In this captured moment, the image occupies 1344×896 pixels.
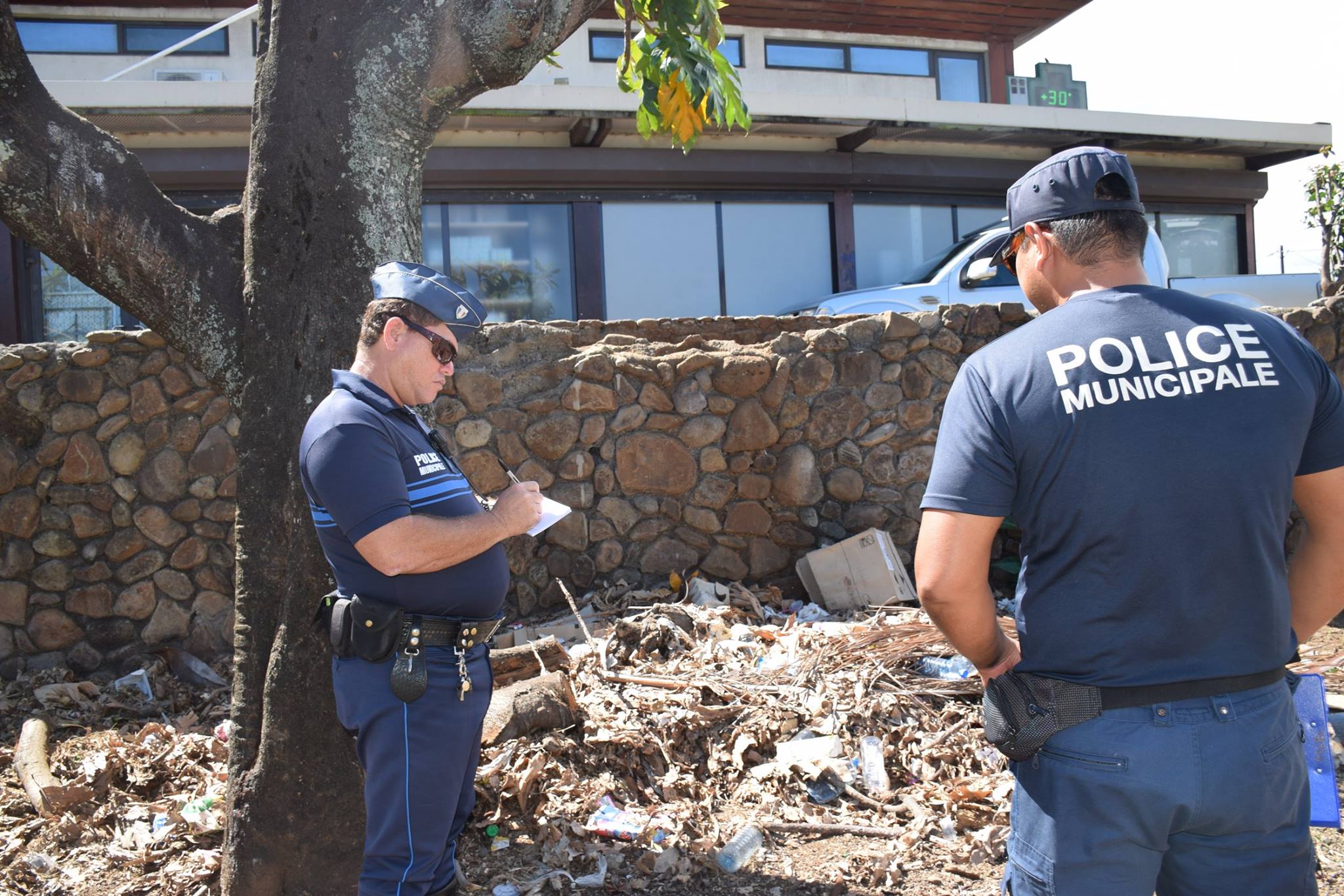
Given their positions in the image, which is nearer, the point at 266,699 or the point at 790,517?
the point at 266,699

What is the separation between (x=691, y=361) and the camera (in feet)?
22.5

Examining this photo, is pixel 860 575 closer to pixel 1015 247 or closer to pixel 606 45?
pixel 1015 247

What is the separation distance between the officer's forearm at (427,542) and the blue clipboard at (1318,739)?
6.06 ft

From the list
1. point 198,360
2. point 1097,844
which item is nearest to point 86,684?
point 198,360

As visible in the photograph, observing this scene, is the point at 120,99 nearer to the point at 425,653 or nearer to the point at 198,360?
the point at 198,360

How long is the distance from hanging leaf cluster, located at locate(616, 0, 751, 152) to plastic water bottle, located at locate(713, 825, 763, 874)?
9.58ft

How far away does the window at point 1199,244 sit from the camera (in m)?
14.2

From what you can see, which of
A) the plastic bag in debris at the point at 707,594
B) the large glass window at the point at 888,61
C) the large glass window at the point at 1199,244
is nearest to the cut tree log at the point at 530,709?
the plastic bag in debris at the point at 707,594

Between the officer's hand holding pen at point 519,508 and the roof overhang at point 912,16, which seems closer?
the officer's hand holding pen at point 519,508

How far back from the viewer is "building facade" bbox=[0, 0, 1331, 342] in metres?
10.7

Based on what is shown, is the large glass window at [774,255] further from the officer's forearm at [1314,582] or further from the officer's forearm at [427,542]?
the officer's forearm at [1314,582]

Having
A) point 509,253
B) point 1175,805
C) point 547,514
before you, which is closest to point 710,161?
point 509,253

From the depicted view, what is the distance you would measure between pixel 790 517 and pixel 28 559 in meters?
4.75

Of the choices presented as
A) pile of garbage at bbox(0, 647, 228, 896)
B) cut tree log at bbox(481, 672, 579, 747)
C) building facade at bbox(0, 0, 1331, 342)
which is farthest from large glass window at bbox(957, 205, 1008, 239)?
pile of garbage at bbox(0, 647, 228, 896)
